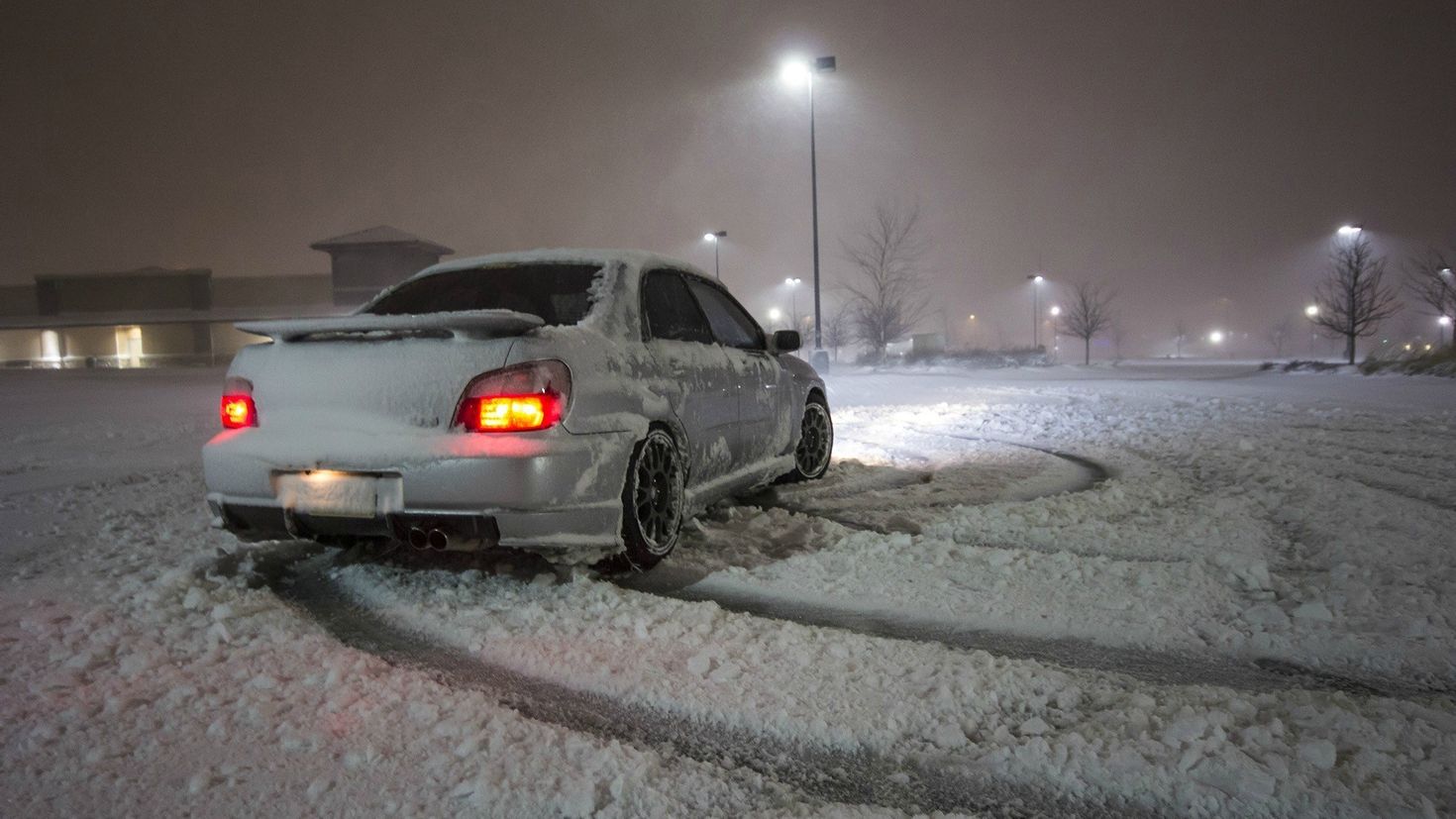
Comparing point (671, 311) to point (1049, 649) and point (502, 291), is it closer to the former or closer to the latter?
point (502, 291)

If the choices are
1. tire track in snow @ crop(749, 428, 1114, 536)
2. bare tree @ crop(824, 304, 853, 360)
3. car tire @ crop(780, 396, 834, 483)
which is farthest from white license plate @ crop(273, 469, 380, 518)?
bare tree @ crop(824, 304, 853, 360)

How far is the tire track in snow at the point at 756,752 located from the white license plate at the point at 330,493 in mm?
517

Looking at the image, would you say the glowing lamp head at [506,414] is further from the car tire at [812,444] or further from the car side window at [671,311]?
the car tire at [812,444]

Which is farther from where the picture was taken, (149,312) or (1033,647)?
(149,312)

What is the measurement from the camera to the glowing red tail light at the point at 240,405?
12.1ft

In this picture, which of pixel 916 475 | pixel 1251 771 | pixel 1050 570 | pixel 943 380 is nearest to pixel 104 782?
pixel 1251 771

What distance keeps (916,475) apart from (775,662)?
425 centimetres

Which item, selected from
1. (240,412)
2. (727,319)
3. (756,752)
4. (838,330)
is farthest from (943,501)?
(838,330)

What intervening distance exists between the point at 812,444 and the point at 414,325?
3846mm

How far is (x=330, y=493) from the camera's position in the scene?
3.41 m

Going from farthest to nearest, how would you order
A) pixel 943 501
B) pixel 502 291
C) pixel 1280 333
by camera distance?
1. pixel 1280 333
2. pixel 943 501
3. pixel 502 291

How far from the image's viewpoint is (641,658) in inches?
116

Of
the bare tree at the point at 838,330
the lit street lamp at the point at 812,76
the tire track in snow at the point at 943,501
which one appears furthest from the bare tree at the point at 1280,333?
the tire track in snow at the point at 943,501

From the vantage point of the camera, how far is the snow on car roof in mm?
4523
